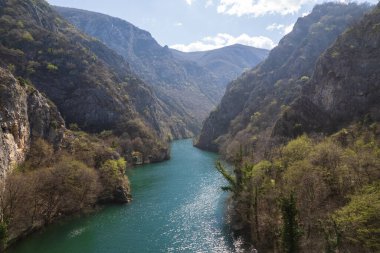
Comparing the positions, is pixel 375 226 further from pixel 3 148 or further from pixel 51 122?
pixel 51 122

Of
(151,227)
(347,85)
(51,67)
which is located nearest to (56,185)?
(151,227)

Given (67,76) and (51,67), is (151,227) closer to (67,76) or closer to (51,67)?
(67,76)

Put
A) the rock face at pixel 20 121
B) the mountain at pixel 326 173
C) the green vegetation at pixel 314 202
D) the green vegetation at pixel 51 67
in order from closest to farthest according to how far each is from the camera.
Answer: the green vegetation at pixel 314 202 → the mountain at pixel 326 173 → the rock face at pixel 20 121 → the green vegetation at pixel 51 67

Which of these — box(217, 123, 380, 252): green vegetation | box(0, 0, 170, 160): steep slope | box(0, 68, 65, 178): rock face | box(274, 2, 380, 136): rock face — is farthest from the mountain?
box(0, 0, 170, 160): steep slope

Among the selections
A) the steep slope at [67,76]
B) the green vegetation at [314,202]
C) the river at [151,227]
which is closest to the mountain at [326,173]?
the green vegetation at [314,202]

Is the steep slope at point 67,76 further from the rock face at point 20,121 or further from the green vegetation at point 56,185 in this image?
the green vegetation at point 56,185

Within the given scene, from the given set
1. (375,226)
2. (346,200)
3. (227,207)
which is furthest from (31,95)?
(375,226)
